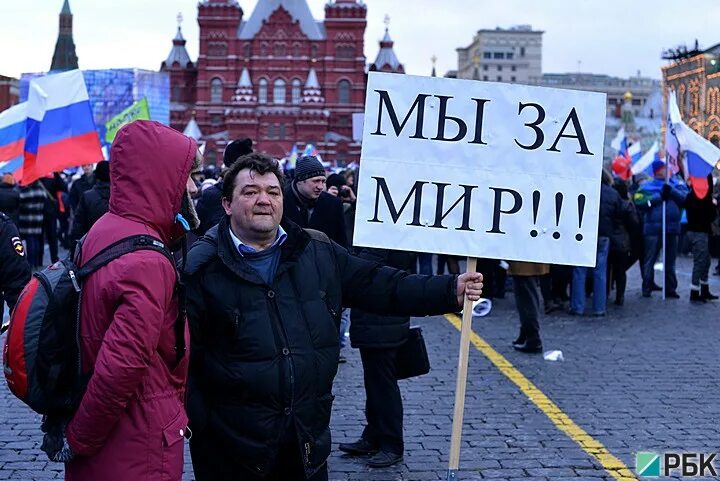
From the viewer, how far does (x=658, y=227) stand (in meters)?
15.4

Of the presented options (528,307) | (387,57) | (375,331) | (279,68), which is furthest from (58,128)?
(387,57)

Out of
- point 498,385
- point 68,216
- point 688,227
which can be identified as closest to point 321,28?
point 68,216

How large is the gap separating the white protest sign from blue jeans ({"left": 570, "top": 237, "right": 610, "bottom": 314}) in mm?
8930

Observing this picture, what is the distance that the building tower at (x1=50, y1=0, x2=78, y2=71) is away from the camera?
12300 centimetres

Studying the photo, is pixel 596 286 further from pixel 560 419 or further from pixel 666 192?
pixel 560 419

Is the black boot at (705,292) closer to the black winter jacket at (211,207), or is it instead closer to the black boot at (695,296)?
the black boot at (695,296)

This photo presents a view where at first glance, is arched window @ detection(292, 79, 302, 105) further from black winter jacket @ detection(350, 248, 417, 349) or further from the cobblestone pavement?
black winter jacket @ detection(350, 248, 417, 349)

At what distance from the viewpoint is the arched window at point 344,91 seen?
8925 centimetres

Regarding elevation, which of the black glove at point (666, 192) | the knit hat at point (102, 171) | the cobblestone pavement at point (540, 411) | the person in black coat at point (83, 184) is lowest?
the cobblestone pavement at point (540, 411)

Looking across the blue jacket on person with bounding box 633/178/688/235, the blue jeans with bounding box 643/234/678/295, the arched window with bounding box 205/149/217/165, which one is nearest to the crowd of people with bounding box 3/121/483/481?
the blue jeans with bounding box 643/234/678/295

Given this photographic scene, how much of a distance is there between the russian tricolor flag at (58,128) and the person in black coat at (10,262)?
13.9 ft

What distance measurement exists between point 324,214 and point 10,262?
2.96 metres

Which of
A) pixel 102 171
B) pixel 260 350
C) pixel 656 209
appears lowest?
pixel 656 209

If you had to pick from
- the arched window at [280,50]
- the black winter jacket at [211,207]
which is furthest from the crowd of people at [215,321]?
the arched window at [280,50]
